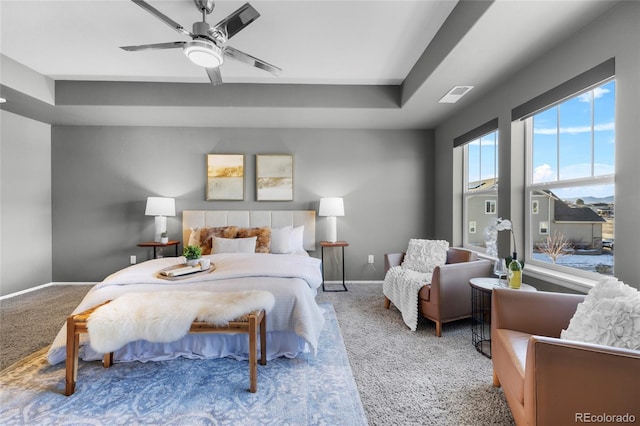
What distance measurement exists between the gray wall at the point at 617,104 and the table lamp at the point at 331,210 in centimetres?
194

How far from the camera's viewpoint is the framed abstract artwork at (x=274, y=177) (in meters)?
4.32

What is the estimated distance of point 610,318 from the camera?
1154mm

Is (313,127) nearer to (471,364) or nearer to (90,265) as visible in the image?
(471,364)

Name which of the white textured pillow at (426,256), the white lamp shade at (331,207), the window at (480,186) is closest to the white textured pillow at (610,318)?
the white textured pillow at (426,256)

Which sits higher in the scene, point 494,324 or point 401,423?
point 494,324

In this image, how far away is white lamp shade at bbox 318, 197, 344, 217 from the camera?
4004 mm

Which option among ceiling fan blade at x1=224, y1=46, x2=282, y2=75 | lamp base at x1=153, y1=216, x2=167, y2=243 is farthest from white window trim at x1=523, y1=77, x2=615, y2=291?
lamp base at x1=153, y1=216, x2=167, y2=243

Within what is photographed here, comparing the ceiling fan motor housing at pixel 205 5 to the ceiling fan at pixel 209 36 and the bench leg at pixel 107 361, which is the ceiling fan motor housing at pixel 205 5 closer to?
the ceiling fan at pixel 209 36

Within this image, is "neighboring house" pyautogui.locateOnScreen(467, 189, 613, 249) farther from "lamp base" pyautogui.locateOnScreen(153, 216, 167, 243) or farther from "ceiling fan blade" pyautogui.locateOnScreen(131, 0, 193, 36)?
"lamp base" pyautogui.locateOnScreen(153, 216, 167, 243)

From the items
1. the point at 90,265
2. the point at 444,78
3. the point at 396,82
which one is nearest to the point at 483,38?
the point at 444,78

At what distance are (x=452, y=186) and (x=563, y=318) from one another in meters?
2.58

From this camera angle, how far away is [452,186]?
3938 mm

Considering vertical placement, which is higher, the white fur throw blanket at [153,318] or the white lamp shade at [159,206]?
the white lamp shade at [159,206]

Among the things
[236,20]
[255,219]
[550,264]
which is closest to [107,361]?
→ [255,219]
